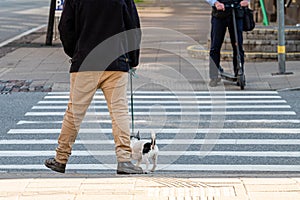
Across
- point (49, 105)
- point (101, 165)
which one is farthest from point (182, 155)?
point (49, 105)

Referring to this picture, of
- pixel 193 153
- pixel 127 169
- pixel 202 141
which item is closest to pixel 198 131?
pixel 202 141

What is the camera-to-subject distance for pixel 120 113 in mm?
6637

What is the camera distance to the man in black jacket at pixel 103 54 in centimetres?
653

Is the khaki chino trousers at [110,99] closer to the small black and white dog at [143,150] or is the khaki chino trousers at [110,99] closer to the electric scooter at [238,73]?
the small black and white dog at [143,150]

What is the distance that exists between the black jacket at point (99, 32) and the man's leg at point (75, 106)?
0.09 m

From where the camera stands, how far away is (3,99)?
40.2ft

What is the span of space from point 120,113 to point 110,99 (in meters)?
0.15

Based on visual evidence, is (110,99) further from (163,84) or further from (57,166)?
(163,84)

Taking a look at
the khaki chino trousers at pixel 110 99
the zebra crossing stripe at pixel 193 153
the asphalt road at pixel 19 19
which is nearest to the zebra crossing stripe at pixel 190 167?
the zebra crossing stripe at pixel 193 153

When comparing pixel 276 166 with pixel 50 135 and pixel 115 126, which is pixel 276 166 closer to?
pixel 115 126

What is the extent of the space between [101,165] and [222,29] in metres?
5.47

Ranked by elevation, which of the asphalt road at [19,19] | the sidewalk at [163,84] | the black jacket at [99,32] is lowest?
the asphalt road at [19,19]

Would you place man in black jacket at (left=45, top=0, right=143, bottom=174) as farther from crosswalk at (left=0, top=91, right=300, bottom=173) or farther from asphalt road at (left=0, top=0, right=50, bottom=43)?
asphalt road at (left=0, top=0, right=50, bottom=43)

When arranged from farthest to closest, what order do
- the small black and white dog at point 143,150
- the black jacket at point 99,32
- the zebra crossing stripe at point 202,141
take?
the zebra crossing stripe at point 202,141
the small black and white dog at point 143,150
the black jacket at point 99,32
